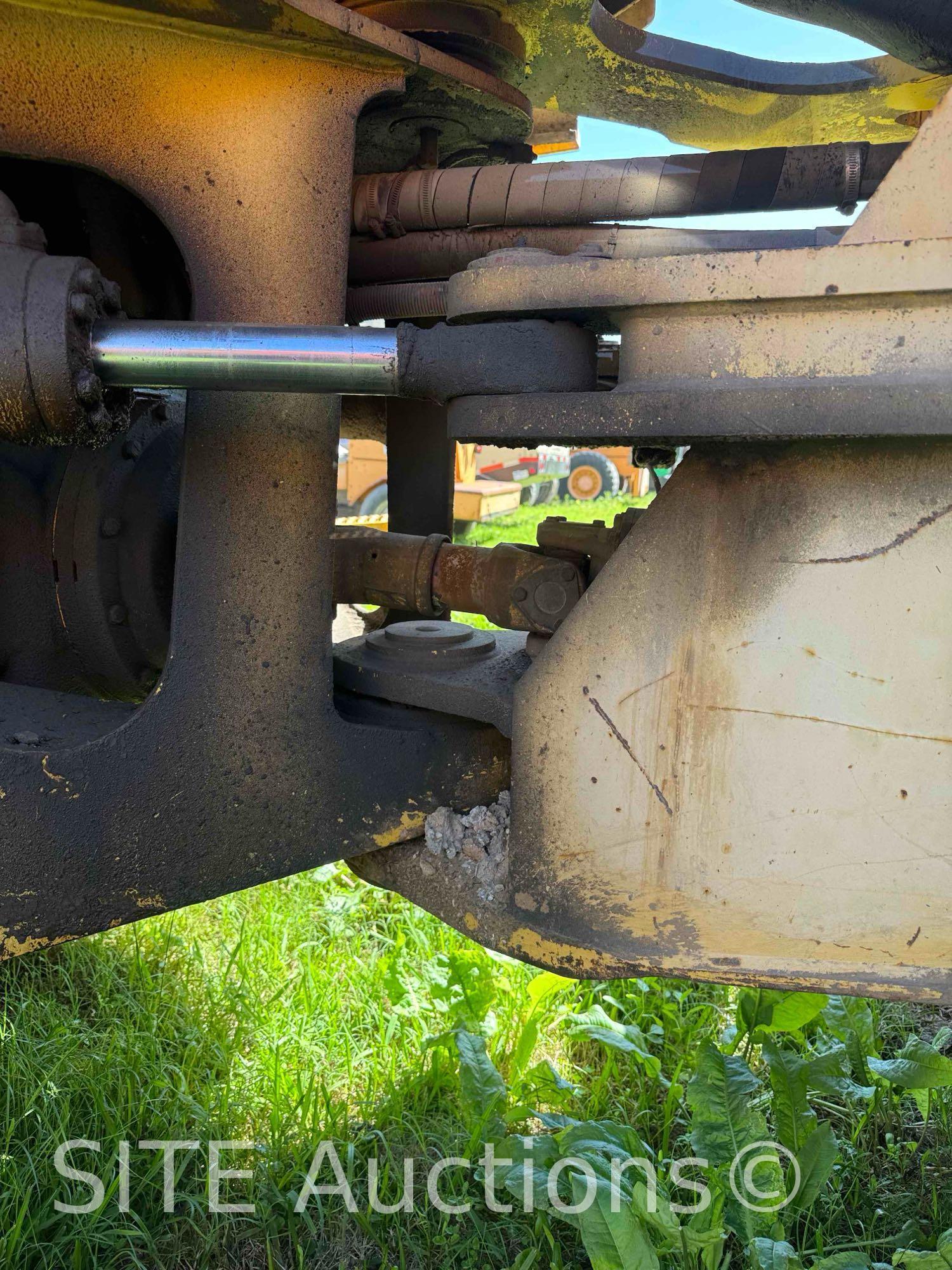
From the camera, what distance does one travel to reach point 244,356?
1.08 m

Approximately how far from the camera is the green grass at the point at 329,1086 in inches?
61.5

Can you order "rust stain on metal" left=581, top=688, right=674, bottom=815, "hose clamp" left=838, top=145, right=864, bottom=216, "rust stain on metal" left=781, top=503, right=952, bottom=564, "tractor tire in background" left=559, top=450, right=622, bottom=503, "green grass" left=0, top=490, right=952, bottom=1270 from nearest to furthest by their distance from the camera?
"rust stain on metal" left=781, top=503, right=952, bottom=564
"rust stain on metal" left=581, top=688, right=674, bottom=815
"hose clamp" left=838, top=145, right=864, bottom=216
"green grass" left=0, top=490, right=952, bottom=1270
"tractor tire in background" left=559, top=450, right=622, bottom=503

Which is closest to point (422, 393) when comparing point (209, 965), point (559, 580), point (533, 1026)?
point (559, 580)

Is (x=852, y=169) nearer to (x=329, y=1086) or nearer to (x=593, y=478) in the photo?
(x=329, y=1086)

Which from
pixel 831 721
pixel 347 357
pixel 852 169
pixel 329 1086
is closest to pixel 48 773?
pixel 347 357

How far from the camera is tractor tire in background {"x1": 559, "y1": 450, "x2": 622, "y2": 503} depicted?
1302cm

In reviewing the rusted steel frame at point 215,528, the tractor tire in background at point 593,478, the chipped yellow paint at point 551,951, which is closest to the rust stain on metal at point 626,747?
the chipped yellow paint at point 551,951

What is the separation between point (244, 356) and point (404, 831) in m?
0.64

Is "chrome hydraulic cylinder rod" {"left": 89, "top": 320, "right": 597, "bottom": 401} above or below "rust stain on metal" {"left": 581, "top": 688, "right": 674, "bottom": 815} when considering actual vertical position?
above

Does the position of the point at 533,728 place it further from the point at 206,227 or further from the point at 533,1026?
the point at 533,1026

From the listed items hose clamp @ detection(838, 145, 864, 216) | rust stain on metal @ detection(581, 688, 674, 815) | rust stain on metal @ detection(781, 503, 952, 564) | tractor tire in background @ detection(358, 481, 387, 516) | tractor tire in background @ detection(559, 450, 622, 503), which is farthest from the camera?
tractor tire in background @ detection(559, 450, 622, 503)

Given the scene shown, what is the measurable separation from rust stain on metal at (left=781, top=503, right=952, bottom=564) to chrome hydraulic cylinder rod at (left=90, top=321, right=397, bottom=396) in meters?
0.49

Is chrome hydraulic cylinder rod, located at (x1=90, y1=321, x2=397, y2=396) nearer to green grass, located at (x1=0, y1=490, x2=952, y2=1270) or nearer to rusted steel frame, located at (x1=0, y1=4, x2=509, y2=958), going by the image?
rusted steel frame, located at (x1=0, y1=4, x2=509, y2=958)

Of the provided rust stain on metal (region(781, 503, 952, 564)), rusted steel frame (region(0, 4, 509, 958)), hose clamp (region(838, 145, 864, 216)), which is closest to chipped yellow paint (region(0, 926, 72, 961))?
rusted steel frame (region(0, 4, 509, 958))
